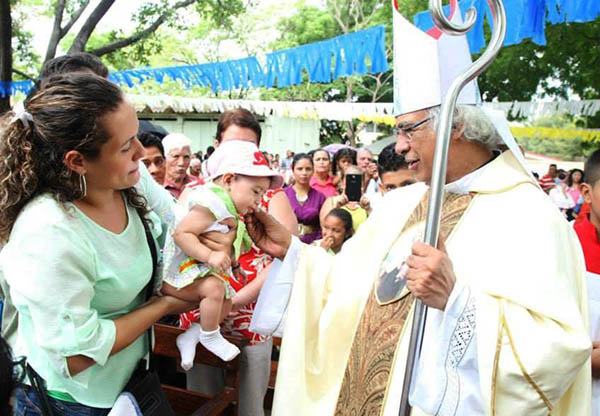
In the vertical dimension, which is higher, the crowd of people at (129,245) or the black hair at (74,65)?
the black hair at (74,65)

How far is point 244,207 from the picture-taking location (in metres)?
2.29

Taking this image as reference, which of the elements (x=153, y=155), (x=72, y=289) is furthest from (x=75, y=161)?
(x=153, y=155)

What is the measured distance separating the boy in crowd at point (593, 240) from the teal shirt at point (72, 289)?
6.38 feet

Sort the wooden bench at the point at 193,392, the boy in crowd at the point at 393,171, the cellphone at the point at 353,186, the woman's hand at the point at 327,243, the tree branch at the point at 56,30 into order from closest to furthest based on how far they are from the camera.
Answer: the wooden bench at the point at 193,392 → the boy in crowd at the point at 393,171 → the woman's hand at the point at 327,243 → the cellphone at the point at 353,186 → the tree branch at the point at 56,30

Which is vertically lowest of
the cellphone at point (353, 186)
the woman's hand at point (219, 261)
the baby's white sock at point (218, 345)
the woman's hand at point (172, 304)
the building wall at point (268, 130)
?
the building wall at point (268, 130)

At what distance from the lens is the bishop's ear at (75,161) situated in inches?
58.6

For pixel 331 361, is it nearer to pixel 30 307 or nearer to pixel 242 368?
pixel 242 368

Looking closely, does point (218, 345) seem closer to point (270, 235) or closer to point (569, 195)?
Answer: point (270, 235)

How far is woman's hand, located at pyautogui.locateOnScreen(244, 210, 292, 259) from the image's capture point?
2.49m

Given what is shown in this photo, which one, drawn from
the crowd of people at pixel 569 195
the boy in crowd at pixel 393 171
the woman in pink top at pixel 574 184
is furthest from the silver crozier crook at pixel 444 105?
the woman in pink top at pixel 574 184

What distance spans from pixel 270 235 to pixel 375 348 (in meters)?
0.78

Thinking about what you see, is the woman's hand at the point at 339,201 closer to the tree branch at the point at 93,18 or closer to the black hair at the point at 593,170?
the black hair at the point at 593,170

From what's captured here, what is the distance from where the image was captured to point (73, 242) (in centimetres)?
144

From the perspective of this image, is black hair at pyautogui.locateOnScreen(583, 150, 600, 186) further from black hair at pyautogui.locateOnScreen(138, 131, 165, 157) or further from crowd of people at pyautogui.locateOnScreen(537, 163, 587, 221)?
crowd of people at pyautogui.locateOnScreen(537, 163, 587, 221)
